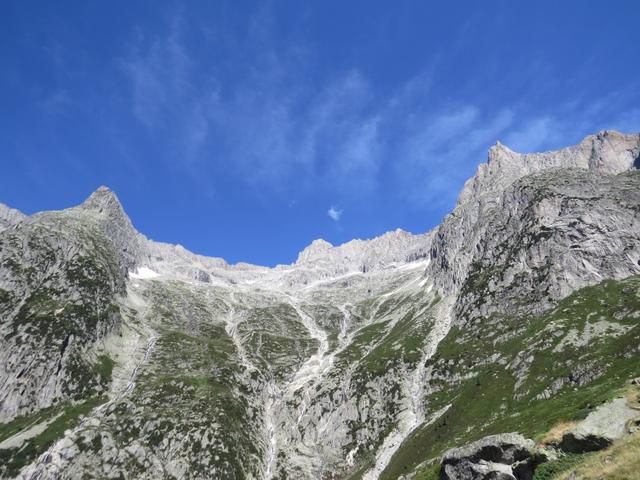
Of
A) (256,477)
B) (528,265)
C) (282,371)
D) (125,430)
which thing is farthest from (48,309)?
(528,265)

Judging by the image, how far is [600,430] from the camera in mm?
24109

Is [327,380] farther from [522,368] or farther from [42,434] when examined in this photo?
[42,434]

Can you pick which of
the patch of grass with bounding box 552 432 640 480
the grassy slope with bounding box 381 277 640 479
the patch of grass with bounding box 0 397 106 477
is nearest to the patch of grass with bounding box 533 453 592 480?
the patch of grass with bounding box 552 432 640 480

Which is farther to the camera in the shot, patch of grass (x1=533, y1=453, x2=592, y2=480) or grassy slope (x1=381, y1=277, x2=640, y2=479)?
grassy slope (x1=381, y1=277, x2=640, y2=479)

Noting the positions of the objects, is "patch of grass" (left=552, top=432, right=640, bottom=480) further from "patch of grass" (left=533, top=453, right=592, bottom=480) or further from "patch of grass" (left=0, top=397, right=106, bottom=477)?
"patch of grass" (left=0, top=397, right=106, bottom=477)

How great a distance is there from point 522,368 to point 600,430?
357 feet

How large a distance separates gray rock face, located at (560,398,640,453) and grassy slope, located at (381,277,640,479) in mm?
54457

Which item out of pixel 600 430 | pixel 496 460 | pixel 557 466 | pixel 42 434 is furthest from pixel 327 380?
pixel 600 430

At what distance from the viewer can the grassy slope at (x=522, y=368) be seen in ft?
315

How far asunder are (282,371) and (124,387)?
62680mm

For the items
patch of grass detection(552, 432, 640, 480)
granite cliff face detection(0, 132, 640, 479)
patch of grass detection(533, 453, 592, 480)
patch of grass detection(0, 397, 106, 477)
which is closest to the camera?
patch of grass detection(552, 432, 640, 480)

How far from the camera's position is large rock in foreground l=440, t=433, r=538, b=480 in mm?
26938

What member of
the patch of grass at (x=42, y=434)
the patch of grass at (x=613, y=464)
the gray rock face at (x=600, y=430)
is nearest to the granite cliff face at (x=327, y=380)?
the patch of grass at (x=42, y=434)

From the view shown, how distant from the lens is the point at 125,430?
127000 mm
